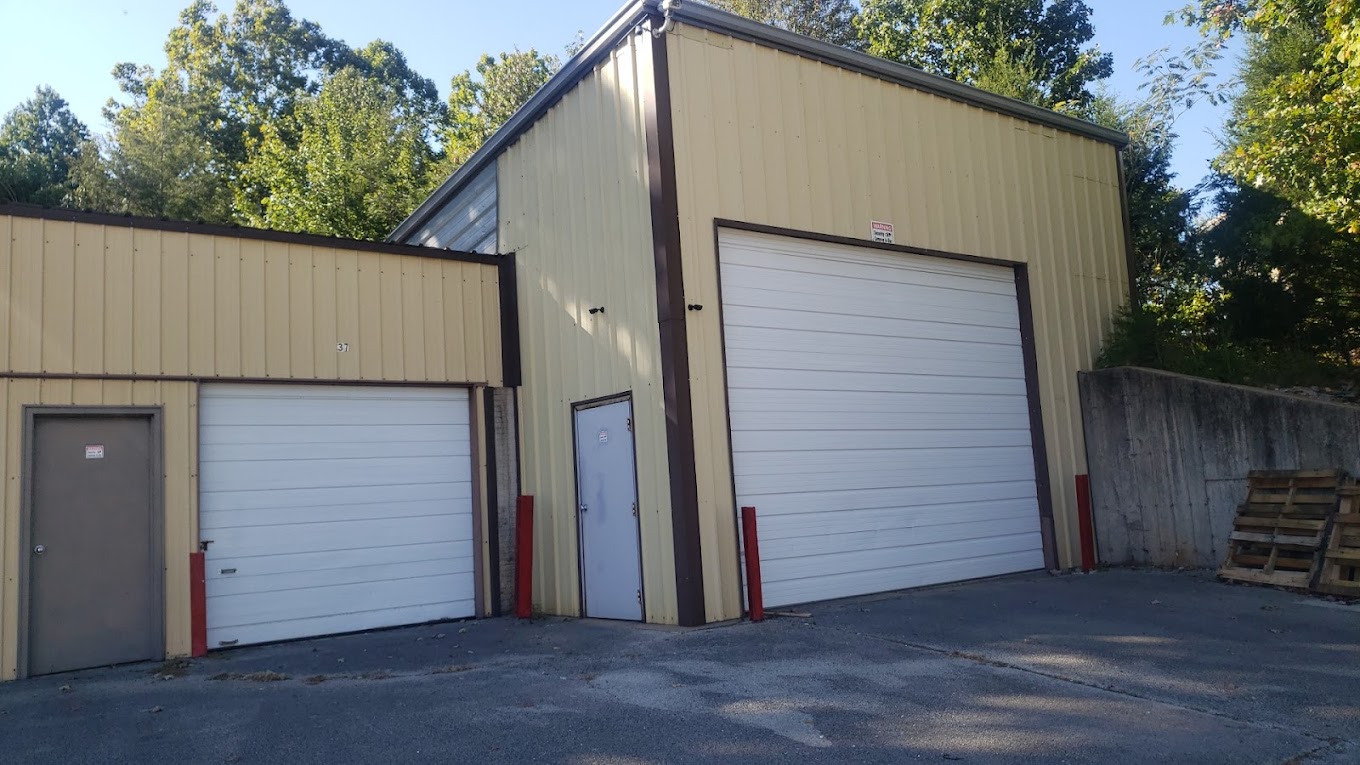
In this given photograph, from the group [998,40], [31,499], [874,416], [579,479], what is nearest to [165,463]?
[31,499]

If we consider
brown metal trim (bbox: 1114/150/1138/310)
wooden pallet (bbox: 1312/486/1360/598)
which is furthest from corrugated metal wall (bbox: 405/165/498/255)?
wooden pallet (bbox: 1312/486/1360/598)

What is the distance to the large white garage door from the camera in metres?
9.22

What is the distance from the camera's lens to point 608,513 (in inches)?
373

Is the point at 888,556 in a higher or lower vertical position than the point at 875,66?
lower

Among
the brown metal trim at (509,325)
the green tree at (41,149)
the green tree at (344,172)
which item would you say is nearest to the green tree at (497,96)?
the green tree at (344,172)

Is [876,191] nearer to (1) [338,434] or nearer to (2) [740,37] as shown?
(2) [740,37]

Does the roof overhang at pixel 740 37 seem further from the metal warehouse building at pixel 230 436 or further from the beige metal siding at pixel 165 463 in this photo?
the beige metal siding at pixel 165 463

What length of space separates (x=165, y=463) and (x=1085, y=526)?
9923 mm

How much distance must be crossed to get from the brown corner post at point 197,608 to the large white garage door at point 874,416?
495 centimetres

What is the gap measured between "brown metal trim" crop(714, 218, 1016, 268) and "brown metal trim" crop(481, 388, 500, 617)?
141 inches

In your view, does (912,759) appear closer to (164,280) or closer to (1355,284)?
(164,280)

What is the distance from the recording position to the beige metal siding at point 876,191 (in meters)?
8.83

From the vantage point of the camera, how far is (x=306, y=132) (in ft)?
94.9

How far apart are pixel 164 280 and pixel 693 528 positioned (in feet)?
18.1
